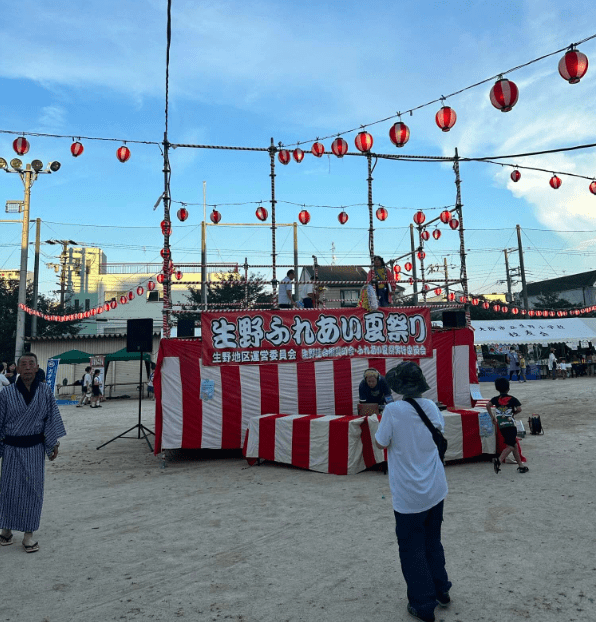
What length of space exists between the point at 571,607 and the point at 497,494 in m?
3.08

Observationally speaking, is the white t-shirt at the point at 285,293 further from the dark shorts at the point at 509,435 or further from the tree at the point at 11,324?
the tree at the point at 11,324

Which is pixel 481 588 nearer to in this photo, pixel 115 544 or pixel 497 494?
pixel 497 494

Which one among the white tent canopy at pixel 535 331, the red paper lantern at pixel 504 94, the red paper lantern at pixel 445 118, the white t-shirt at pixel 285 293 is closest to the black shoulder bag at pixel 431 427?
the red paper lantern at pixel 504 94

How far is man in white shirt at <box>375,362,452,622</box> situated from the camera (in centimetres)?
332

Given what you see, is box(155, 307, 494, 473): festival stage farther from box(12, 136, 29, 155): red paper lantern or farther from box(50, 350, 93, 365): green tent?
box(50, 350, 93, 365): green tent

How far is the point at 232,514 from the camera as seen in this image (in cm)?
598

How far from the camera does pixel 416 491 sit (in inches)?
131

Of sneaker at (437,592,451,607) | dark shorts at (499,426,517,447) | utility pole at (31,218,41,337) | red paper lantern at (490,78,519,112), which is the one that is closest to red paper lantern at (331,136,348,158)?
red paper lantern at (490,78,519,112)

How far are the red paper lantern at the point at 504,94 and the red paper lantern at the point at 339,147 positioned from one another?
4.60 meters

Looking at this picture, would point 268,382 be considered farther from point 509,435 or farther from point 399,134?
point 399,134

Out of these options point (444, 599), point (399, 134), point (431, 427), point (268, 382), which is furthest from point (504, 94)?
point (444, 599)

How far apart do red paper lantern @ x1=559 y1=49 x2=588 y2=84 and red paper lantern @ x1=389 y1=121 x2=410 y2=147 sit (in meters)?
3.46

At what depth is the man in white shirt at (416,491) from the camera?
3316 millimetres

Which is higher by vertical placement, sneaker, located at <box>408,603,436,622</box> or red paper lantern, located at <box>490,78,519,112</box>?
red paper lantern, located at <box>490,78,519,112</box>
